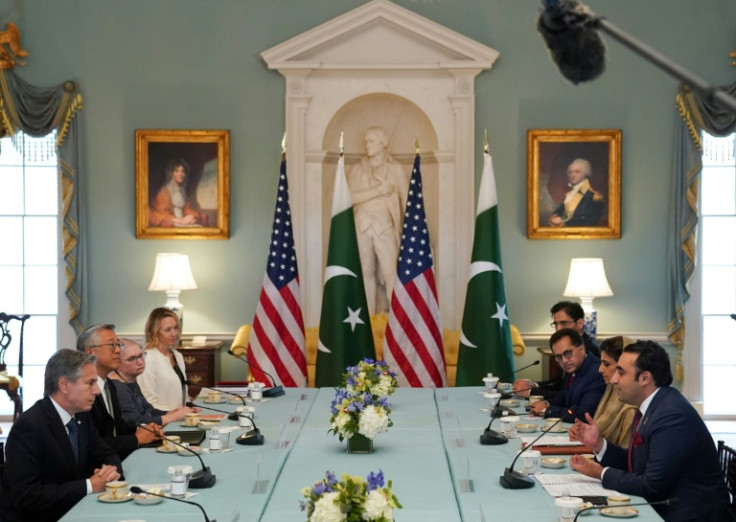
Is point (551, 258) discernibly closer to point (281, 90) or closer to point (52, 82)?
point (281, 90)

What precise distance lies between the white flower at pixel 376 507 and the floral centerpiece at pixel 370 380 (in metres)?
1.98

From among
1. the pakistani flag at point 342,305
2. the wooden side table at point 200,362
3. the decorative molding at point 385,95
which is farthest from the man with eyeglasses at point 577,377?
the wooden side table at point 200,362

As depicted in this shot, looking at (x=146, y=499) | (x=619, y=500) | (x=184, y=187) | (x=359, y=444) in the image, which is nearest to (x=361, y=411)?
(x=359, y=444)

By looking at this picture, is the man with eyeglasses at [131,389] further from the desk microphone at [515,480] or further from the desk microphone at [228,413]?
the desk microphone at [515,480]

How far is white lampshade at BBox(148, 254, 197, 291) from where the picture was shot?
822cm

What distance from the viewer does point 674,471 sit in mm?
3660

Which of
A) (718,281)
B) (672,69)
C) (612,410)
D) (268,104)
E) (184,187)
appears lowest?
(612,410)

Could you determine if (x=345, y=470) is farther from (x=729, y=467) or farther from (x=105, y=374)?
(x=729, y=467)

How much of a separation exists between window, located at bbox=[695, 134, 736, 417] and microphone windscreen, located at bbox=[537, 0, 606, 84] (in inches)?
301

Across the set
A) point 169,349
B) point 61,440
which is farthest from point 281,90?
point 61,440

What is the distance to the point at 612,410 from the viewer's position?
190 inches

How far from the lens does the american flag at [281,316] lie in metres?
7.75

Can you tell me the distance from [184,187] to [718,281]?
478cm

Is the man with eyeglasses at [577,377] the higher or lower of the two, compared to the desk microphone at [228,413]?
higher
